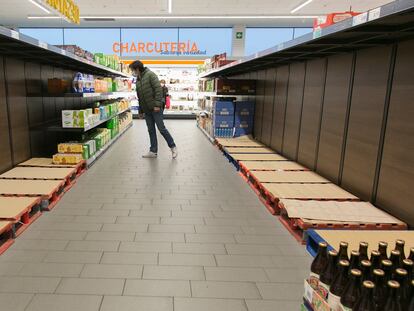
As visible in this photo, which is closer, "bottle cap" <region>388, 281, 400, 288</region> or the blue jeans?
"bottle cap" <region>388, 281, 400, 288</region>

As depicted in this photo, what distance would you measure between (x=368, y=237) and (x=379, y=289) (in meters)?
1.05

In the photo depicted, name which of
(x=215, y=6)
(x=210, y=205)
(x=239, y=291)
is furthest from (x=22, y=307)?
(x=215, y=6)

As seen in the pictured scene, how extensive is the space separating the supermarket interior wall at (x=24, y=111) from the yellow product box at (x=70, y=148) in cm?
49

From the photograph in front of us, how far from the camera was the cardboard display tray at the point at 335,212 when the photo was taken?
277 centimetres

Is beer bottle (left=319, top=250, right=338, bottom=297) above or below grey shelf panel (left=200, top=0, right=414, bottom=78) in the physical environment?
below

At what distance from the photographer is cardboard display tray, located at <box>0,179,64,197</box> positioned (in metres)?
3.43

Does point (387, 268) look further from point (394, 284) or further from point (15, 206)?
point (15, 206)

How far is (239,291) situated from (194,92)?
12995 mm

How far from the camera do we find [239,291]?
219 centimetres

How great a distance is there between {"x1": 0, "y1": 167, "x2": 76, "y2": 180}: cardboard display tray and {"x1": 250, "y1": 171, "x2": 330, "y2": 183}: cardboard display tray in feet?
7.85

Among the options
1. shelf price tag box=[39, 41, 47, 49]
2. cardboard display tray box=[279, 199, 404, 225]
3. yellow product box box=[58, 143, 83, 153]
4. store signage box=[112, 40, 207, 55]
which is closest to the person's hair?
yellow product box box=[58, 143, 83, 153]

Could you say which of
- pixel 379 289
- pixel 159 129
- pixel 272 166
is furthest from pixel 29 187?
pixel 379 289

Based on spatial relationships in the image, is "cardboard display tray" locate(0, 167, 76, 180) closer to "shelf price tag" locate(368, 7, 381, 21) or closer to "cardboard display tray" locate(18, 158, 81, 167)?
"cardboard display tray" locate(18, 158, 81, 167)

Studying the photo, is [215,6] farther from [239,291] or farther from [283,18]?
[239,291]
